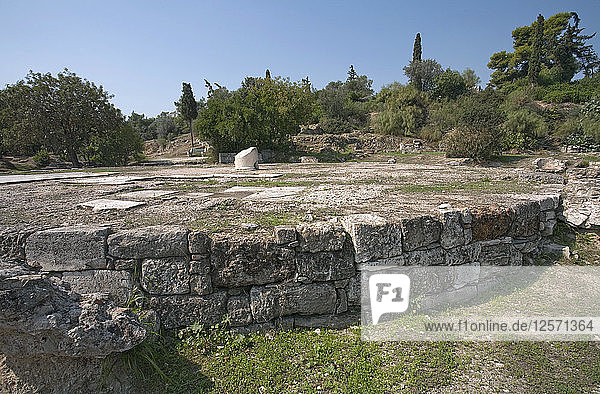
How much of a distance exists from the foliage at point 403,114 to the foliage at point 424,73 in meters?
6.62

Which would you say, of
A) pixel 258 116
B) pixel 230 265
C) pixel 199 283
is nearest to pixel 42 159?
pixel 258 116

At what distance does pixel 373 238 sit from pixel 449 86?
29684 millimetres

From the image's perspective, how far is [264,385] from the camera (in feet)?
6.44

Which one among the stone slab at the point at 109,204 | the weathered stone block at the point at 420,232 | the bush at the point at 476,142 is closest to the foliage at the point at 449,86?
the bush at the point at 476,142

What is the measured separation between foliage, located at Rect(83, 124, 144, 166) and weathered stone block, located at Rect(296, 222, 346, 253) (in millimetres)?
16485

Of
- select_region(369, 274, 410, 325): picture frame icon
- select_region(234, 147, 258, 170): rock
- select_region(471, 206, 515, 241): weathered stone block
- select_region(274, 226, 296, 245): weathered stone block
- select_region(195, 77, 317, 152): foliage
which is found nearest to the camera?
select_region(274, 226, 296, 245): weathered stone block

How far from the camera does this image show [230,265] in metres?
2.34

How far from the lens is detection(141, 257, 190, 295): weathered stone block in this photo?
2.31 m

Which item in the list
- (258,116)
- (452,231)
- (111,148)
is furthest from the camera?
(111,148)

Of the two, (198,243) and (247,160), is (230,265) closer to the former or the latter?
(198,243)

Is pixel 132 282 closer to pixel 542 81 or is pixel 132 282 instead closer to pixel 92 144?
pixel 92 144

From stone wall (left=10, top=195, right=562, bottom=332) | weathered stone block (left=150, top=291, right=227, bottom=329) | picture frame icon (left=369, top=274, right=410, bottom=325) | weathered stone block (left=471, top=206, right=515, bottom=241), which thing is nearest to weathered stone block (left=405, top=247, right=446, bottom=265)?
stone wall (left=10, top=195, right=562, bottom=332)

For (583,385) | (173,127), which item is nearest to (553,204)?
(583,385)

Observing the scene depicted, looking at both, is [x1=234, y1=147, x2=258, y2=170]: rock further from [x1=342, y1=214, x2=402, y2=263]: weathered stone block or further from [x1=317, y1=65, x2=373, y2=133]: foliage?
[x1=317, y1=65, x2=373, y2=133]: foliage
